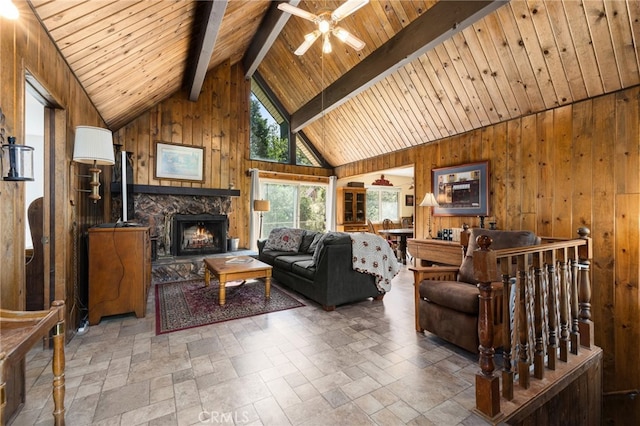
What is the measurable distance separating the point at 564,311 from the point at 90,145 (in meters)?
4.20

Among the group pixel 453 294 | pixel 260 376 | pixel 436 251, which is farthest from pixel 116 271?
pixel 436 251

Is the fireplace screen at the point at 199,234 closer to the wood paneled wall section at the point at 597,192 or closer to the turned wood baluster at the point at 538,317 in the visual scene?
the wood paneled wall section at the point at 597,192

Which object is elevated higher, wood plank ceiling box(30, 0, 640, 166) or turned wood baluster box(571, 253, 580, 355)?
wood plank ceiling box(30, 0, 640, 166)

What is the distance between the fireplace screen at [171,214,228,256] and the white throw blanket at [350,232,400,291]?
3175 millimetres

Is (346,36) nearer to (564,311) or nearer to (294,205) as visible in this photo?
(564,311)

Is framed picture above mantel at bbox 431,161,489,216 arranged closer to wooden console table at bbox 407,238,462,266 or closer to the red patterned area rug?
wooden console table at bbox 407,238,462,266

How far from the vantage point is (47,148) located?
2412 mm

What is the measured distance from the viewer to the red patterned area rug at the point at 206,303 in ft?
9.85

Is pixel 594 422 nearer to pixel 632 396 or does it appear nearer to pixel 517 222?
pixel 632 396

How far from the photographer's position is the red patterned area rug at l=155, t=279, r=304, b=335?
300cm

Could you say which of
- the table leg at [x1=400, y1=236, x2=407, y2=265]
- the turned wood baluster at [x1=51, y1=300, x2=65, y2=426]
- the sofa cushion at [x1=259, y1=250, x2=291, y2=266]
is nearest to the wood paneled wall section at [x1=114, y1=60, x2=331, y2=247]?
the sofa cushion at [x1=259, y1=250, x2=291, y2=266]

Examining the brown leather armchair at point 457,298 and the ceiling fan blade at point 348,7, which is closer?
the brown leather armchair at point 457,298

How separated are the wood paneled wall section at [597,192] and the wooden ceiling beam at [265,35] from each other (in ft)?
11.3

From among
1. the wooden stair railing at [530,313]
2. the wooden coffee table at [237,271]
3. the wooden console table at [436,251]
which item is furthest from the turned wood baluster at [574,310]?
the wooden coffee table at [237,271]
